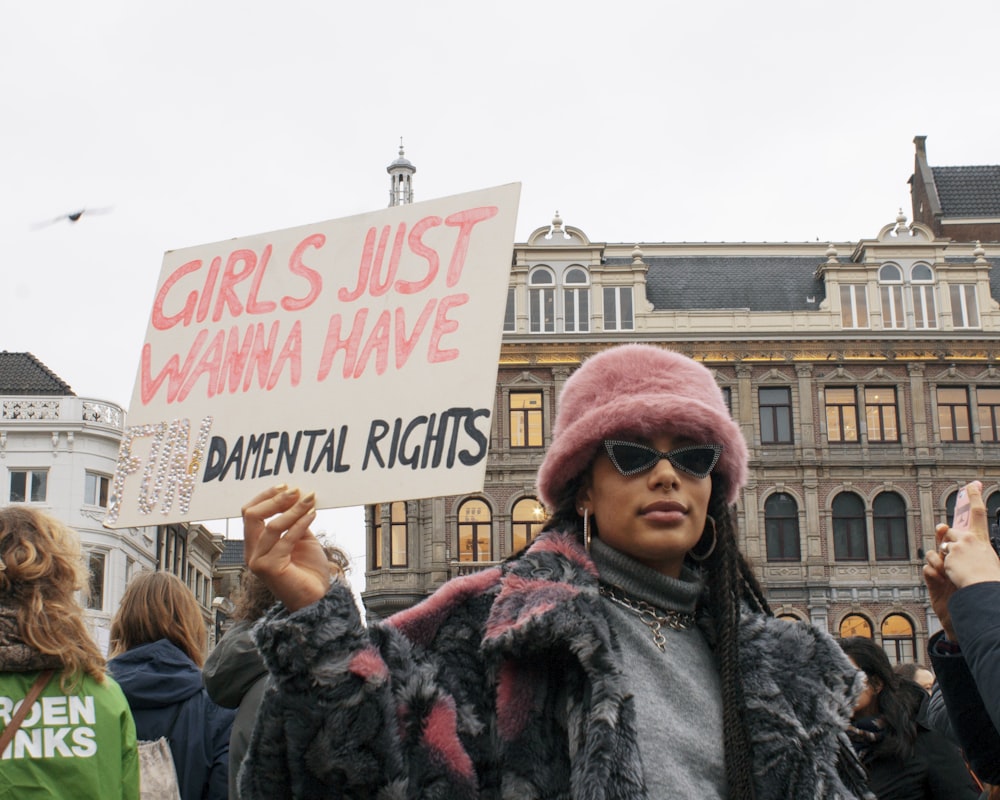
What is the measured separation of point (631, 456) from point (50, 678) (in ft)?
6.31

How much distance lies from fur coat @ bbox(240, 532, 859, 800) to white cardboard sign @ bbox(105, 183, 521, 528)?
27cm

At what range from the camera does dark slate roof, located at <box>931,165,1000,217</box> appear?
38812mm

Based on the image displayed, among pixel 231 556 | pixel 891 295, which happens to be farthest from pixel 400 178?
pixel 231 556

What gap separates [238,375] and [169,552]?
134 feet

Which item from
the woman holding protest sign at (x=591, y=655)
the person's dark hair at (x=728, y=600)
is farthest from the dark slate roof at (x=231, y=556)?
the woman holding protest sign at (x=591, y=655)

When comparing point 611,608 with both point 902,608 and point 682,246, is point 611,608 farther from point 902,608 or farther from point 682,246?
point 682,246

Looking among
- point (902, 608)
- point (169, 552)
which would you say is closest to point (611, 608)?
point (902, 608)

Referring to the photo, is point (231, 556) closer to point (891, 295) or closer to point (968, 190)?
point (968, 190)

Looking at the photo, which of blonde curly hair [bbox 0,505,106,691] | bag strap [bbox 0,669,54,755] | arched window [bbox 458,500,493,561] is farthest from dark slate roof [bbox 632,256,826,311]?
bag strap [bbox 0,669,54,755]

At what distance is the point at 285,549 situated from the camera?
→ 2271 mm

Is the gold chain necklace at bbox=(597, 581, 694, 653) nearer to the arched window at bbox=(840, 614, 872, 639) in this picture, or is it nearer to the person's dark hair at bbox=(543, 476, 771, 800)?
the person's dark hair at bbox=(543, 476, 771, 800)

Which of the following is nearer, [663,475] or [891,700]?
[663,475]

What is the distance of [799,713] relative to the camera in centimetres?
246

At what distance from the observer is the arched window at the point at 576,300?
3272 cm
